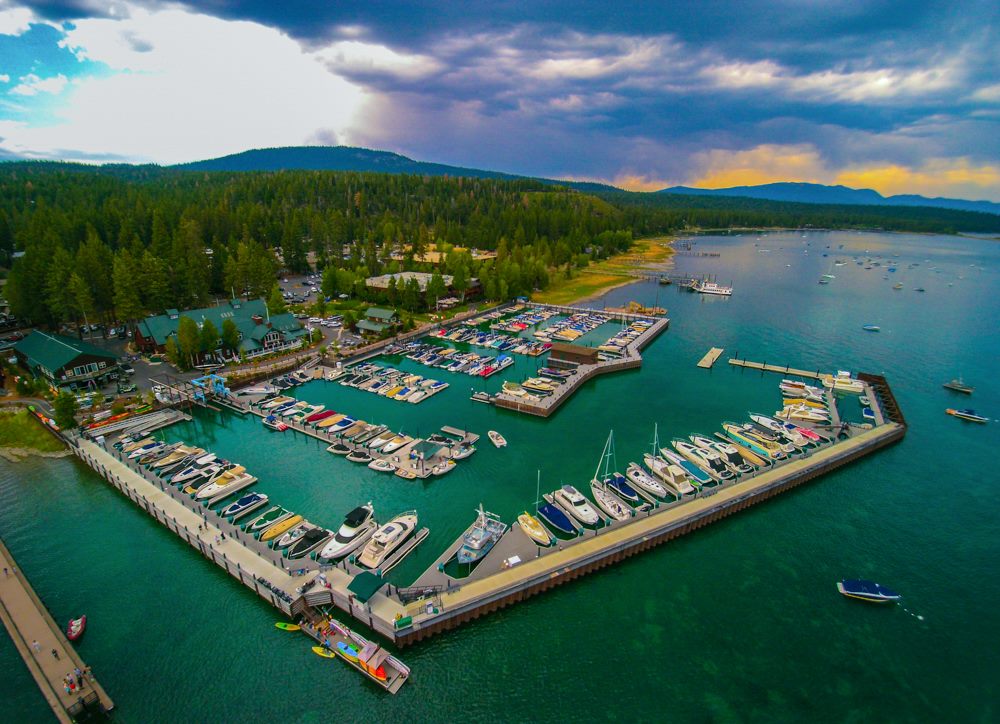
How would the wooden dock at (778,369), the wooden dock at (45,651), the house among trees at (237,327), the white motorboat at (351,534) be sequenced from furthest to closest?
the wooden dock at (778,369) < the house among trees at (237,327) < the white motorboat at (351,534) < the wooden dock at (45,651)

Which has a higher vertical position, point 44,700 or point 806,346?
point 806,346

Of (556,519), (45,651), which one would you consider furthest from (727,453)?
(45,651)

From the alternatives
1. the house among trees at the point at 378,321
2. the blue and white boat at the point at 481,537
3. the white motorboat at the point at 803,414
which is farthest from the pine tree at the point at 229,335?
the white motorboat at the point at 803,414

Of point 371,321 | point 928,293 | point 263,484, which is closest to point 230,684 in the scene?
point 263,484

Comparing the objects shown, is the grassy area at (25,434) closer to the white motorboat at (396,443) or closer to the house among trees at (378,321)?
the white motorboat at (396,443)

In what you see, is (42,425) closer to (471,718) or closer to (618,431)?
(471,718)

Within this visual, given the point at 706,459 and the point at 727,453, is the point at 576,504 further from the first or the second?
the point at 727,453

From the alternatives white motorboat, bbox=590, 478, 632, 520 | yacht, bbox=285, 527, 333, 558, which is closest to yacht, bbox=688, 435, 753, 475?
white motorboat, bbox=590, 478, 632, 520
